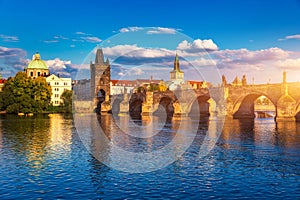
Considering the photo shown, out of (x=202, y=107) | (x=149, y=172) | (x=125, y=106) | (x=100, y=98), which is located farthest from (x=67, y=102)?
(x=149, y=172)

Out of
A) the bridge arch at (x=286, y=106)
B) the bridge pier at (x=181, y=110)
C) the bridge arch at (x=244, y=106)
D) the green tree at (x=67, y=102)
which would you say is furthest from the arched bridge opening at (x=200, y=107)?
the green tree at (x=67, y=102)

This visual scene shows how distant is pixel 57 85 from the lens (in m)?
144

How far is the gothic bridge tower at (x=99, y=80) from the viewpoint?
14450 centimetres

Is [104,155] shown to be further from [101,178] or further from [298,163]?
[298,163]

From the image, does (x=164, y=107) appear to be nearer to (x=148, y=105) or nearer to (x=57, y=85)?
(x=148, y=105)

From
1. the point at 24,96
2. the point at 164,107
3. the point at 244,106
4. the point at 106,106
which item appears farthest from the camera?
the point at 106,106

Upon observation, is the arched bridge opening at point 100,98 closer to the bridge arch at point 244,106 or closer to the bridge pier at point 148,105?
the bridge pier at point 148,105

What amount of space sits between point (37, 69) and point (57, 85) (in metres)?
23.9

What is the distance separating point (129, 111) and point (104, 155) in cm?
9685

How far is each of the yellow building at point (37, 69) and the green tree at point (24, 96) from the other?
54610mm

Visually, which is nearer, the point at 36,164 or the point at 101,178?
the point at 101,178

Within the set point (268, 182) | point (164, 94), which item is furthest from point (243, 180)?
point (164, 94)

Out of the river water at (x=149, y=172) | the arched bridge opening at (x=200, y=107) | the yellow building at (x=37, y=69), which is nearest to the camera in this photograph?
the river water at (x=149, y=172)

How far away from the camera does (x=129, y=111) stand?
416ft
